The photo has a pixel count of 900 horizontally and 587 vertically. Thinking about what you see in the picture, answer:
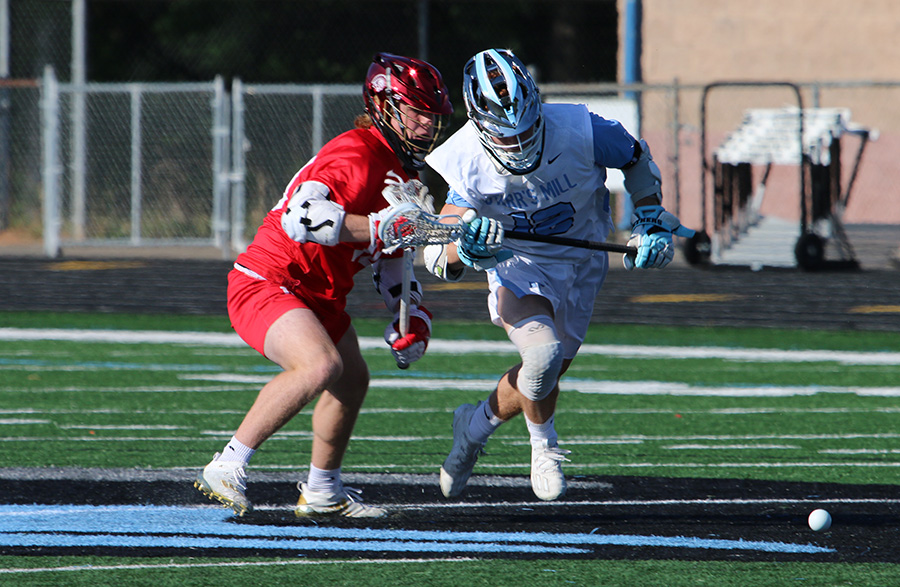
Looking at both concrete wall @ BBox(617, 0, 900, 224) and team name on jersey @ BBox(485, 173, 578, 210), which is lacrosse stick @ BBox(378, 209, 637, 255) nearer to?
team name on jersey @ BBox(485, 173, 578, 210)

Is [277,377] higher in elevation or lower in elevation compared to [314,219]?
lower

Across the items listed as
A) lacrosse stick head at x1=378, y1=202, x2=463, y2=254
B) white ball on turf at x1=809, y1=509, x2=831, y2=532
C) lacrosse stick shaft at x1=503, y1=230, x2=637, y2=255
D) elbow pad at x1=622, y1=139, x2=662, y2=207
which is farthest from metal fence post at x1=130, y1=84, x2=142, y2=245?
white ball on turf at x1=809, y1=509, x2=831, y2=532

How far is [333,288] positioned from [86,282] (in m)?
10.4

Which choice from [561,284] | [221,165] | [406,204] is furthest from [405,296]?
[221,165]

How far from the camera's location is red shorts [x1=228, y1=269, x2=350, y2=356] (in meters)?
4.91

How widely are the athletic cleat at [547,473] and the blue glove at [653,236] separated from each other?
0.81m

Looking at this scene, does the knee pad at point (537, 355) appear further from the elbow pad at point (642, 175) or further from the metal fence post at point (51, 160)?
the metal fence post at point (51, 160)

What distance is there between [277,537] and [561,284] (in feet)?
5.17

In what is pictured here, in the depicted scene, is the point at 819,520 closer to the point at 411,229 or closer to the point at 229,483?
the point at 411,229

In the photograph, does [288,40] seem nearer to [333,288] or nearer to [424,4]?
[424,4]

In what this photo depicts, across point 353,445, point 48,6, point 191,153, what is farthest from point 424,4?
point 353,445

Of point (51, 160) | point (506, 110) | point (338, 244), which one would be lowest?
point (51, 160)

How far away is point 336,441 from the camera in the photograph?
17.3 ft

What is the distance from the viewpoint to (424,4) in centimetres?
2088
